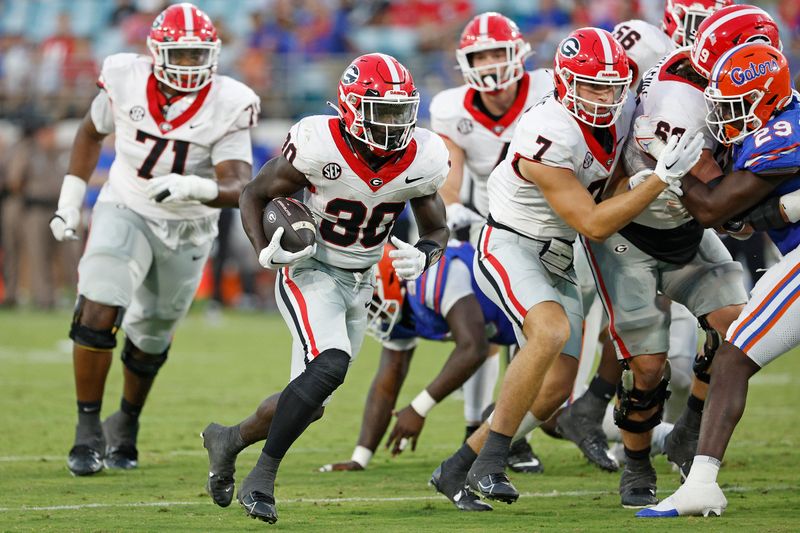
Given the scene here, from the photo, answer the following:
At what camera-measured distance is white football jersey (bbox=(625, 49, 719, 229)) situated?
505cm

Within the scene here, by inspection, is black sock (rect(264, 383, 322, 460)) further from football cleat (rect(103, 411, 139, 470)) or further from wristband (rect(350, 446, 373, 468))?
football cleat (rect(103, 411, 139, 470))

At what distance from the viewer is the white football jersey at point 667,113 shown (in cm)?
505

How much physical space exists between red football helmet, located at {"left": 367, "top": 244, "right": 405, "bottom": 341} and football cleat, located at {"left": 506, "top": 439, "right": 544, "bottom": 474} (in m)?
0.88

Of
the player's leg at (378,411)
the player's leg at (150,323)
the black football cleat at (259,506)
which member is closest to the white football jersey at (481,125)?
the player's leg at (378,411)

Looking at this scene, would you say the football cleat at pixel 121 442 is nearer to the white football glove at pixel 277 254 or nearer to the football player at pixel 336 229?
the football player at pixel 336 229

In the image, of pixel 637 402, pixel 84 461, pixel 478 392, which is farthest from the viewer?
pixel 478 392

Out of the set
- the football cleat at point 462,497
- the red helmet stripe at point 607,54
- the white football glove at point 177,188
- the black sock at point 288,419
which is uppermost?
the red helmet stripe at point 607,54

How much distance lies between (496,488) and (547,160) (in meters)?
1.31

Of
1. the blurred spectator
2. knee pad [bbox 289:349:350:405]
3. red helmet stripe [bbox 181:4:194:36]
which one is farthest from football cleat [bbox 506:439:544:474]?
the blurred spectator

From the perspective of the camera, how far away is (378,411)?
252 inches

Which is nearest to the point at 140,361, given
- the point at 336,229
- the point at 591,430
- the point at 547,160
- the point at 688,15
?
the point at 336,229

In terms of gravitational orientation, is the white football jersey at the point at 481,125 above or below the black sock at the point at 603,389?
above

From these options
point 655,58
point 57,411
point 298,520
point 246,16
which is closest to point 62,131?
point 246,16

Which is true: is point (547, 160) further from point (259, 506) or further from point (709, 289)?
point (259, 506)
